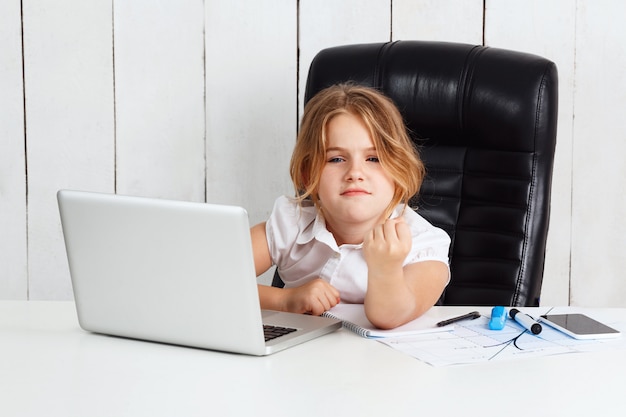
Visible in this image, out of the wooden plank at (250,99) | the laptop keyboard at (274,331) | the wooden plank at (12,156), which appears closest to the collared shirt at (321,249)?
the laptop keyboard at (274,331)

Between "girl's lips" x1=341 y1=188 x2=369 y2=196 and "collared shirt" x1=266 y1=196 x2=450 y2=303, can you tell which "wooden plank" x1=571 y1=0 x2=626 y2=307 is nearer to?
"collared shirt" x1=266 y1=196 x2=450 y2=303

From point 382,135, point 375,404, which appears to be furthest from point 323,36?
point 375,404

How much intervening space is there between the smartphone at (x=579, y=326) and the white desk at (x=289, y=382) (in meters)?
0.08

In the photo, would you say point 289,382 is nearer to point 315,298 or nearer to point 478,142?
point 315,298

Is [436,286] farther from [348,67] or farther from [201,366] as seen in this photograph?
[348,67]

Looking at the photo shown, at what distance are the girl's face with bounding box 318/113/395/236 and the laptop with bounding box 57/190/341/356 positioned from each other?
42 centimetres

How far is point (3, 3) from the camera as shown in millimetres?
2527

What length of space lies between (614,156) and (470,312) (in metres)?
1.30

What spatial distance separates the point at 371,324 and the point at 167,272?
0.39 meters

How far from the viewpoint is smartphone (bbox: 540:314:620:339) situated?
1327 mm

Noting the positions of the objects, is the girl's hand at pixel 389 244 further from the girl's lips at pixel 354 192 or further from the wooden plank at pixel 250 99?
the wooden plank at pixel 250 99

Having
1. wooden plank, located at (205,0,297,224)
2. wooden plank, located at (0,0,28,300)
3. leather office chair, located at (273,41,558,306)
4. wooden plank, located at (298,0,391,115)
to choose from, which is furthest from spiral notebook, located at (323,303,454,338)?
wooden plank, located at (0,0,28,300)

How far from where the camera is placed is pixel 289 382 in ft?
3.57

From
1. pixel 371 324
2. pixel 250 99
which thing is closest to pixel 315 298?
pixel 371 324
